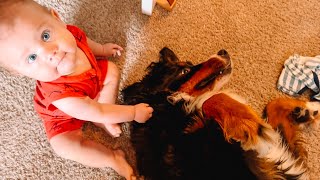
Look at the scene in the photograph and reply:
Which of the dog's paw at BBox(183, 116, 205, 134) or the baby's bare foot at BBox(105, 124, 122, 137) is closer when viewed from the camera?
the dog's paw at BBox(183, 116, 205, 134)

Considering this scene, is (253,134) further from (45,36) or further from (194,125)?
(45,36)

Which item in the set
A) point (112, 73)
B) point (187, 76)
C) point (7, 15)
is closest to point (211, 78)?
point (187, 76)

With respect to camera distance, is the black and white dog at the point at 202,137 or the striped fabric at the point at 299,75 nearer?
the black and white dog at the point at 202,137

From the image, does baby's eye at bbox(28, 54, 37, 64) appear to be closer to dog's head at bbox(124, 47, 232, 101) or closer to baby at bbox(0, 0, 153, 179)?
baby at bbox(0, 0, 153, 179)

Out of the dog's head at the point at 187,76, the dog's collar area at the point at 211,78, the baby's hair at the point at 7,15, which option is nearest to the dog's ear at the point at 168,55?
the dog's head at the point at 187,76

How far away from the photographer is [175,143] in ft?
2.89

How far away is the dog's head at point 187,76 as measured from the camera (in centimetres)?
101

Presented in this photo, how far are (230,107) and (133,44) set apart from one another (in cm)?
47

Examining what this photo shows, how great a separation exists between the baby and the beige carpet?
8 cm

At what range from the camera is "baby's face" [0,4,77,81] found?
33.5 inches

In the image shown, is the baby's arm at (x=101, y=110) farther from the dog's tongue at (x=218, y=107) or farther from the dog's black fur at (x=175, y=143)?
the dog's tongue at (x=218, y=107)

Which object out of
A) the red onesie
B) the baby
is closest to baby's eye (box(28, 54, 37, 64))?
the baby

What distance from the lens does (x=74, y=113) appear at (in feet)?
3.25

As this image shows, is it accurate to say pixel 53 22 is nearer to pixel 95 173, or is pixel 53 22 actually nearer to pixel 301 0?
pixel 95 173
